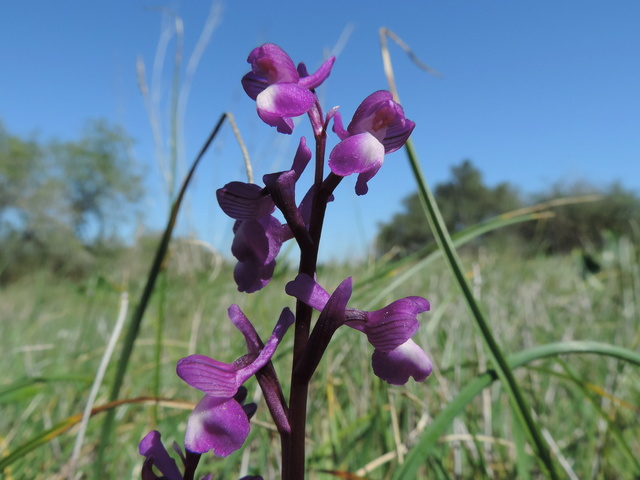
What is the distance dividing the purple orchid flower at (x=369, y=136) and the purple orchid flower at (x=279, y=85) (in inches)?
2.1

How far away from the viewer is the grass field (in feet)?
3.73

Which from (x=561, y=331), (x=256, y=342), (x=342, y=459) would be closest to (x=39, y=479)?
(x=342, y=459)

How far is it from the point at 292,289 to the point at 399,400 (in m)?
1.04

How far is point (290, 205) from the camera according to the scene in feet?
1.79

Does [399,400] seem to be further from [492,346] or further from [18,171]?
[18,171]

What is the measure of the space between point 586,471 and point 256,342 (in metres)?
0.92

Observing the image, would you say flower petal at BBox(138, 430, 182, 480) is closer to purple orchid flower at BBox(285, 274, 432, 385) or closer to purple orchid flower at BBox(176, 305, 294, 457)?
purple orchid flower at BBox(176, 305, 294, 457)

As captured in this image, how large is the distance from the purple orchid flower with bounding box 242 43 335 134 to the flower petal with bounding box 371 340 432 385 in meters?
0.27

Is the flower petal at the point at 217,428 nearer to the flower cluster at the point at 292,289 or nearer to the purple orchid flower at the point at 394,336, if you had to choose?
the flower cluster at the point at 292,289

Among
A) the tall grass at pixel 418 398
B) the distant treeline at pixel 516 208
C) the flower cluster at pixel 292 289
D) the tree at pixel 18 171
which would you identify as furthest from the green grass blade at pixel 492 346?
the tree at pixel 18 171

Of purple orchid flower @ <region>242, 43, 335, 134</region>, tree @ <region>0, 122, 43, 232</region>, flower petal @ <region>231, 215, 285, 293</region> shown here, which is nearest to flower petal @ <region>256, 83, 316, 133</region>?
purple orchid flower @ <region>242, 43, 335, 134</region>

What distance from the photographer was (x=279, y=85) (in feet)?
1.96

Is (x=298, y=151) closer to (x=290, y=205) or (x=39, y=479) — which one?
(x=290, y=205)

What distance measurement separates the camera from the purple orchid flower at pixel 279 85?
0.58m
